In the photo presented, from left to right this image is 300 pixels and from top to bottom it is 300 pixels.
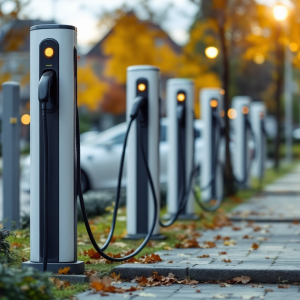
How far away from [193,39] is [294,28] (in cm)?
422

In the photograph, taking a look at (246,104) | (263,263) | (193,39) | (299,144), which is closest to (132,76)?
(263,263)

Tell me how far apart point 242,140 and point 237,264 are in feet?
34.5

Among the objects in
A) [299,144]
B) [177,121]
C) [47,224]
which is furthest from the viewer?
[299,144]

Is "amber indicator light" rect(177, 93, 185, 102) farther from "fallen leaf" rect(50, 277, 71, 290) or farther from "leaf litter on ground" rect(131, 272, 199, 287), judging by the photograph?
"fallen leaf" rect(50, 277, 71, 290)

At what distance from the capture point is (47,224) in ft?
18.0

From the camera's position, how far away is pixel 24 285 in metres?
4.38

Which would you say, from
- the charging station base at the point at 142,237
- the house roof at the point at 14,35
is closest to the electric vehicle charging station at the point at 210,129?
the charging station base at the point at 142,237

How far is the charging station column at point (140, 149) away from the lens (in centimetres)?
807

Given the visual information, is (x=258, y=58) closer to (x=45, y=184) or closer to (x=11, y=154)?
(x=11, y=154)

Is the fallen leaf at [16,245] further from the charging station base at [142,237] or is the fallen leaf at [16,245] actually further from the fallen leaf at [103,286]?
the fallen leaf at [103,286]

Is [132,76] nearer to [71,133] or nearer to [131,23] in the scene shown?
[71,133]

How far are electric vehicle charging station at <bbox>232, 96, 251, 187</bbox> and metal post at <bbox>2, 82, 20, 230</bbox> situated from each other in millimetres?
8138

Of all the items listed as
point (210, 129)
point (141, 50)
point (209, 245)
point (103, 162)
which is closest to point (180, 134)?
point (210, 129)

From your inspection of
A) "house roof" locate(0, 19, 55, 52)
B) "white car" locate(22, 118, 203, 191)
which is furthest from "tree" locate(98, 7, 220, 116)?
"white car" locate(22, 118, 203, 191)
